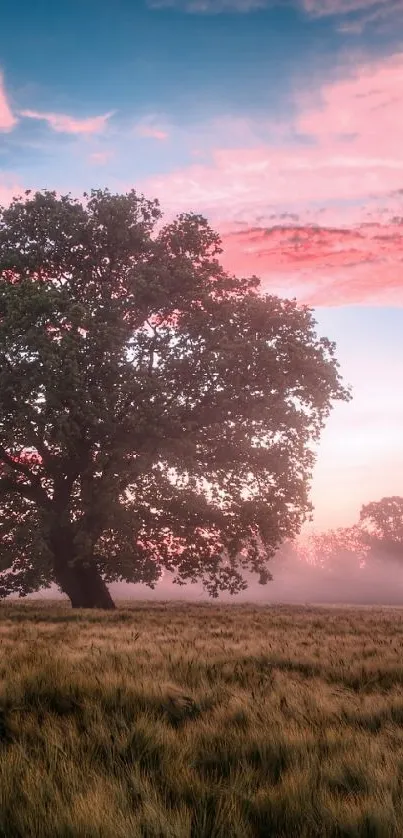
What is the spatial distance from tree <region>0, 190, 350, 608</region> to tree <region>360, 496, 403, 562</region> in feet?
304

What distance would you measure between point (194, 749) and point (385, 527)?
121373 millimetres

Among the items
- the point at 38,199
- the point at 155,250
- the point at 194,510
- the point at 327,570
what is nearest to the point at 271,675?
the point at 194,510

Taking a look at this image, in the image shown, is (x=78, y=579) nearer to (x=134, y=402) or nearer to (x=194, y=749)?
(x=134, y=402)

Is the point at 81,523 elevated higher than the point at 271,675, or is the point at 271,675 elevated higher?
the point at 81,523

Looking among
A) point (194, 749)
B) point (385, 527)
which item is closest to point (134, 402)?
point (194, 749)

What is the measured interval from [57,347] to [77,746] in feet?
60.7

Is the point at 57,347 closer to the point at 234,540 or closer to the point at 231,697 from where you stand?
the point at 234,540

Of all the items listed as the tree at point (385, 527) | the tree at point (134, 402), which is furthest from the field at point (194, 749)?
the tree at point (385, 527)

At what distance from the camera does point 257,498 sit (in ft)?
91.5

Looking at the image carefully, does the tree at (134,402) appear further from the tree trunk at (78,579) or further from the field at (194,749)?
the field at (194,749)

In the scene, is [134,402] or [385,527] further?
[385,527]

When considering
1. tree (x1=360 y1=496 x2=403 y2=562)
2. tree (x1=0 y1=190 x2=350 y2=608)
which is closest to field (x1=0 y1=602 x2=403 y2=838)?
tree (x1=0 y1=190 x2=350 y2=608)

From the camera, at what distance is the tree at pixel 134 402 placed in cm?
2283

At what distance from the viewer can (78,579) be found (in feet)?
85.4
